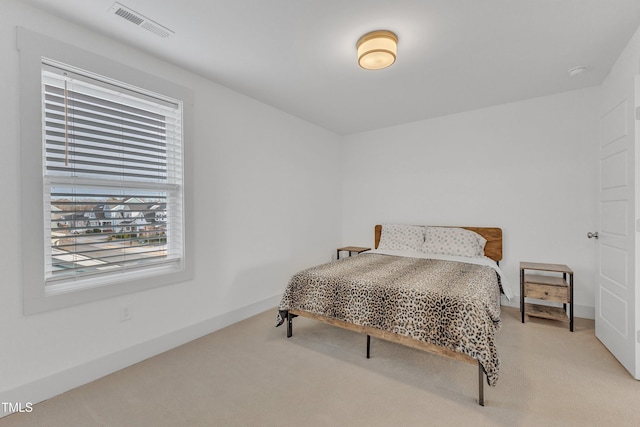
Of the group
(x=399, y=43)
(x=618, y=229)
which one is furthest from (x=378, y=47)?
(x=618, y=229)

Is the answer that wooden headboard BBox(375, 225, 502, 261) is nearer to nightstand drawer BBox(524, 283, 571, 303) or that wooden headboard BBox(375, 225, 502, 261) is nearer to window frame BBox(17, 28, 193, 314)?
nightstand drawer BBox(524, 283, 571, 303)

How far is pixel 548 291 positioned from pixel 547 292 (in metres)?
0.01

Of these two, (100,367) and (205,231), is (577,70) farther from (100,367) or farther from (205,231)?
(100,367)

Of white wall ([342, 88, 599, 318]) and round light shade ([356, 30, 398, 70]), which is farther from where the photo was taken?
white wall ([342, 88, 599, 318])

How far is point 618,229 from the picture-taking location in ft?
7.41

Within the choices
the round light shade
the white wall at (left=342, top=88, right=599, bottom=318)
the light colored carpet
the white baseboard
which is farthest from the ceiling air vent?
the white wall at (left=342, top=88, right=599, bottom=318)

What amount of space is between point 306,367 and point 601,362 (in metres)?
2.27

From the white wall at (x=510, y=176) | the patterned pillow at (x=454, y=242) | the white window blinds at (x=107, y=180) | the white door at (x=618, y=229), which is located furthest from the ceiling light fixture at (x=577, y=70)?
the white window blinds at (x=107, y=180)

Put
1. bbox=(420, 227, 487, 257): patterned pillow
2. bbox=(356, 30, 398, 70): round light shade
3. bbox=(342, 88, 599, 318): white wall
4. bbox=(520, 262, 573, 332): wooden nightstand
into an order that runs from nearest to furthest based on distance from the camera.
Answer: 1. bbox=(356, 30, 398, 70): round light shade
2. bbox=(520, 262, 573, 332): wooden nightstand
3. bbox=(342, 88, 599, 318): white wall
4. bbox=(420, 227, 487, 257): patterned pillow

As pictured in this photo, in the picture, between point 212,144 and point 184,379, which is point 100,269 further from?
point 212,144

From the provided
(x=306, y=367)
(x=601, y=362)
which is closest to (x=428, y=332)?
(x=306, y=367)

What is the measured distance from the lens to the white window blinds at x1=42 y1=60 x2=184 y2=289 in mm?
1900

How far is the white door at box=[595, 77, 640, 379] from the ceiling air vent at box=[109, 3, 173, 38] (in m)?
3.32

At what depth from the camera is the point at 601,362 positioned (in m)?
2.21
